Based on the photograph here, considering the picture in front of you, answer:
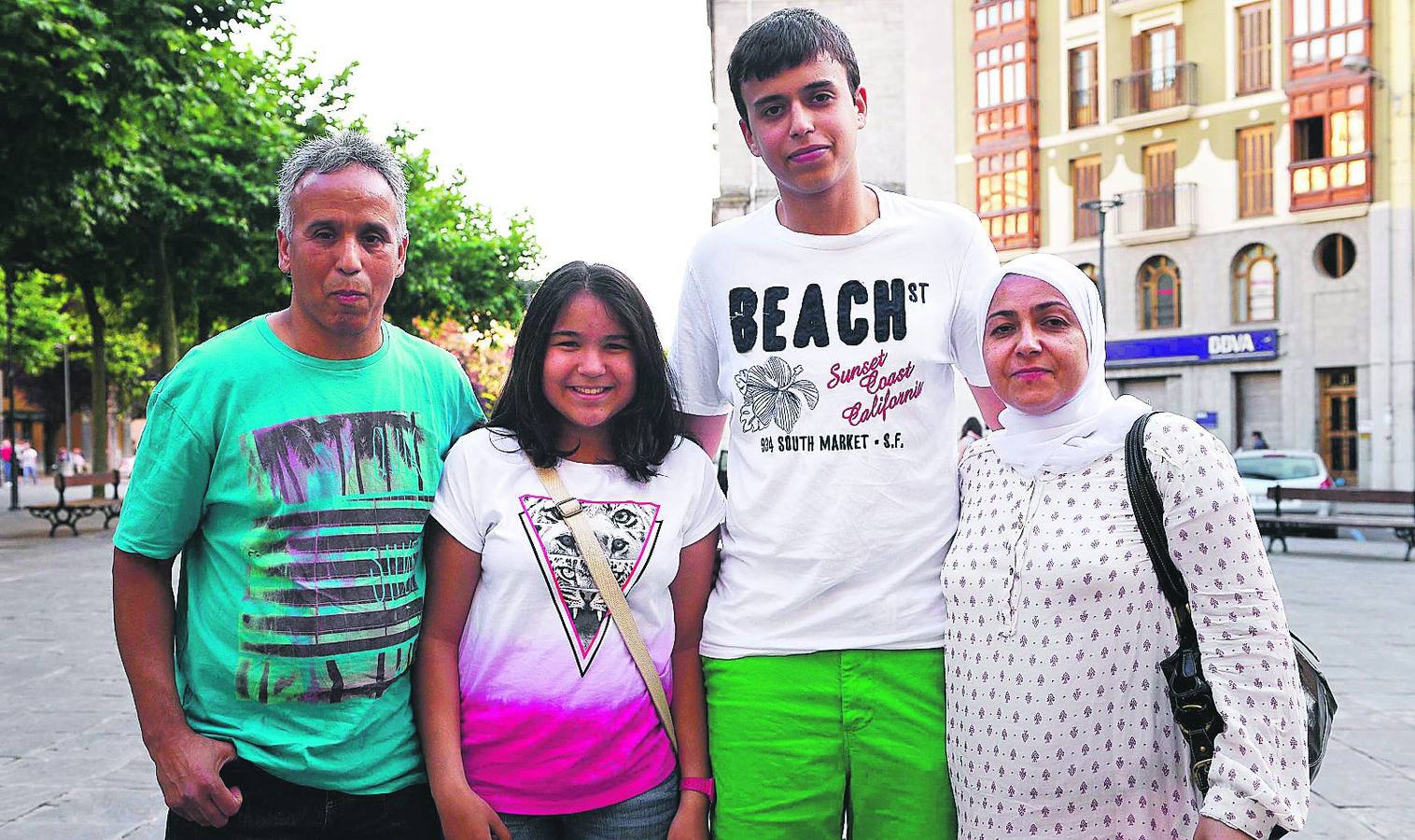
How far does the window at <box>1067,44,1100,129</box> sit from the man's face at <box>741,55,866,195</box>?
33.4 metres

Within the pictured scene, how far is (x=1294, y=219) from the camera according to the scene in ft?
95.6

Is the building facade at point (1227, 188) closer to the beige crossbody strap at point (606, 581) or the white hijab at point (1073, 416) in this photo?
the white hijab at point (1073, 416)

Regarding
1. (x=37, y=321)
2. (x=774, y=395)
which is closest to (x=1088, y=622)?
(x=774, y=395)

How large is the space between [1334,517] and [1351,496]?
1.29m

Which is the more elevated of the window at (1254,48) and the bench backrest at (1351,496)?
the window at (1254,48)

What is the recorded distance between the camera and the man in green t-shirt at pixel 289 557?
2.29m

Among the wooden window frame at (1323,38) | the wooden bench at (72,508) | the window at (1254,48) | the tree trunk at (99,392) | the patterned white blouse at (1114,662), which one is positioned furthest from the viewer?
the window at (1254,48)

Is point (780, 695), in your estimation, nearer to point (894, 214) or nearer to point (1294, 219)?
point (894, 214)

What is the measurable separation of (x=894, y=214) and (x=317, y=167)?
1.36 metres

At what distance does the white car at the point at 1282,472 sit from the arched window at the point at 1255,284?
10994mm

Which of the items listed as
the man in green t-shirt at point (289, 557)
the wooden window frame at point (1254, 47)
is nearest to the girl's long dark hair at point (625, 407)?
the man in green t-shirt at point (289, 557)

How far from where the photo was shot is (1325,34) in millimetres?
28594

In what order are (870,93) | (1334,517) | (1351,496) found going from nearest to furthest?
(1351,496) → (1334,517) → (870,93)

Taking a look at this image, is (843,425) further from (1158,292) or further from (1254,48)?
(1254,48)
